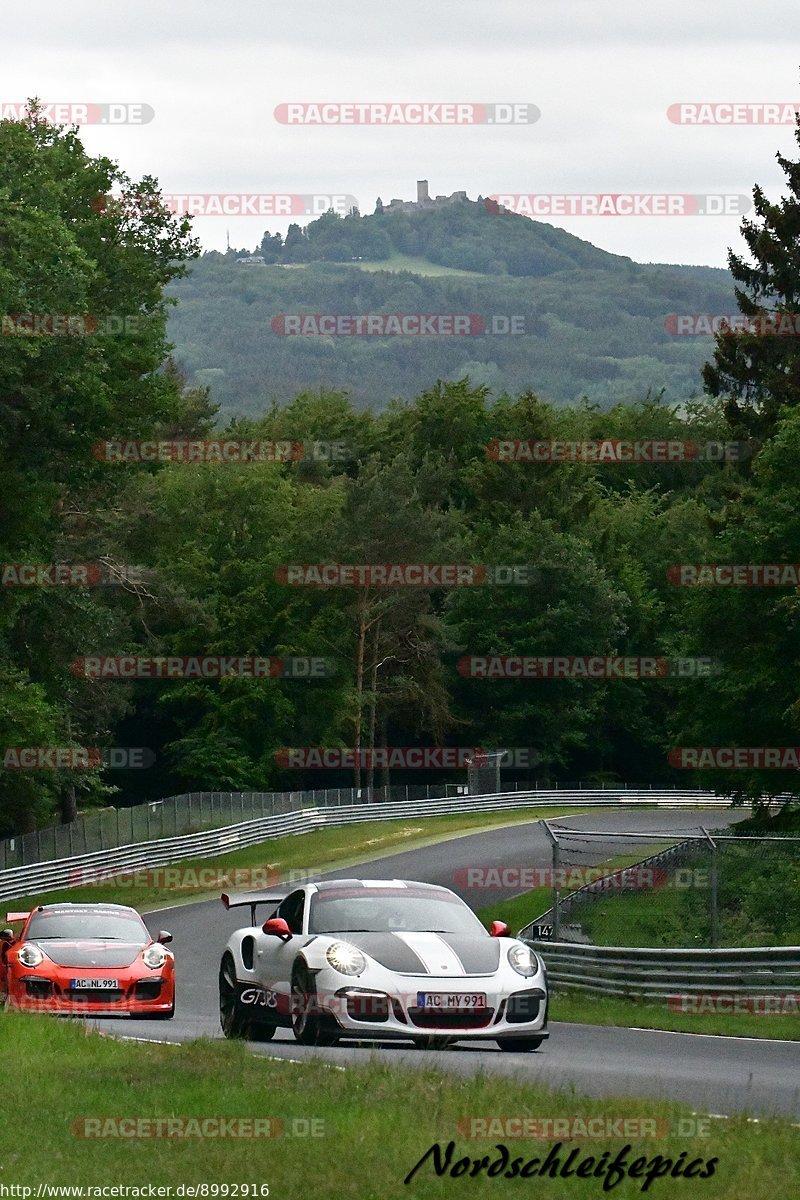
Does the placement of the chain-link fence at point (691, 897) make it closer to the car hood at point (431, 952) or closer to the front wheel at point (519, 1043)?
the front wheel at point (519, 1043)

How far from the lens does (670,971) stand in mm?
22250

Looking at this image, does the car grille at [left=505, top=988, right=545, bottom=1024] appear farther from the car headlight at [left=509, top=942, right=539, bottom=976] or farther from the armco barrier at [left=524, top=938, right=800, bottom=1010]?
Answer: the armco barrier at [left=524, top=938, right=800, bottom=1010]

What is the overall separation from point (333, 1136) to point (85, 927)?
11.9 metres

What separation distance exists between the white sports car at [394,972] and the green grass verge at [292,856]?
30.8 metres

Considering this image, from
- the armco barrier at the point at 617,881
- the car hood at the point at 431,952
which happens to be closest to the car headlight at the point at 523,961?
the car hood at the point at 431,952

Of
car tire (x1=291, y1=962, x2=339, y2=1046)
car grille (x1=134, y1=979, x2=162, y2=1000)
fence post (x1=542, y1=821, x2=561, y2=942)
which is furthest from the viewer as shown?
fence post (x1=542, y1=821, x2=561, y2=942)

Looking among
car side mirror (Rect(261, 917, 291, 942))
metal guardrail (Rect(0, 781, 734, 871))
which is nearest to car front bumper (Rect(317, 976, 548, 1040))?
car side mirror (Rect(261, 917, 291, 942))

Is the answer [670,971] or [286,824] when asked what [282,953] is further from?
[286,824]

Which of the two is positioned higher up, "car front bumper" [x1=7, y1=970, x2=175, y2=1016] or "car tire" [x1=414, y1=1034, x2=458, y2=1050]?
"car tire" [x1=414, y1=1034, x2=458, y2=1050]

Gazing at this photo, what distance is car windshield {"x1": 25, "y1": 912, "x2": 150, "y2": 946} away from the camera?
20094mm

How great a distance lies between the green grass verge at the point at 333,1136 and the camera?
307 inches

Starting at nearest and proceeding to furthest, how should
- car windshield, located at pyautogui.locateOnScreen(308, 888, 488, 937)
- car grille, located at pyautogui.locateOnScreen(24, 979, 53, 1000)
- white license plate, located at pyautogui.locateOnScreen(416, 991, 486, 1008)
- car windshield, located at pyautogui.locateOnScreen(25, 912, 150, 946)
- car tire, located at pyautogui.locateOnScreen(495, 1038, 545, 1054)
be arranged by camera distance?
white license plate, located at pyautogui.locateOnScreen(416, 991, 486, 1008), car tire, located at pyautogui.locateOnScreen(495, 1038, 545, 1054), car windshield, located at pyautogui.locateOnScreen(308, 888, 488, 937), car grille, located at pyautogui.locateOnScreen(24, 979, 53, 1000), car windshield, located at pyautogui.locateOnScreen(25, 912, 150, 946)

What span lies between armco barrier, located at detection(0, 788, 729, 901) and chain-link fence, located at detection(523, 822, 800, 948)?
2439cm

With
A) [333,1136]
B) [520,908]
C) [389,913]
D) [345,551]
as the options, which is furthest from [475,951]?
[345,551]
